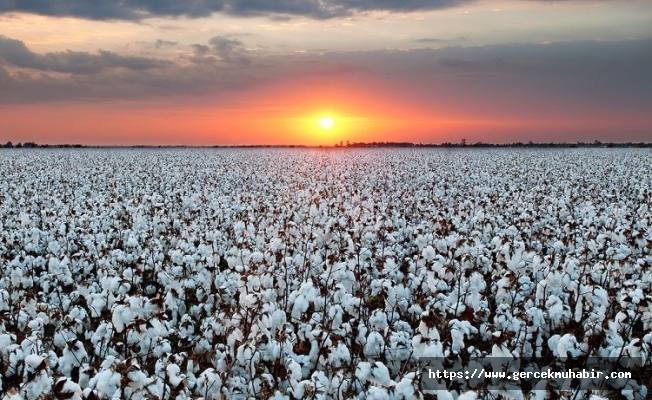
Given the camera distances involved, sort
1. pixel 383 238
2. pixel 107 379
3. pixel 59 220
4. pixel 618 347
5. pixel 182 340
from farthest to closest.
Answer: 1. pixel 59 220
2. pixel 383 238
3. pixel 182 340
4. pixel 618 347
5. pixel 107 379

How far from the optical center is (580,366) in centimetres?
571

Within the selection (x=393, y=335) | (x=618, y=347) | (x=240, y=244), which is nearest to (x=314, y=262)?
(x=240, y=244)

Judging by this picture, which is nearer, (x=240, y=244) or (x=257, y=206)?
(x=240, y=244)

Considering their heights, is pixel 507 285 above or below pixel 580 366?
above

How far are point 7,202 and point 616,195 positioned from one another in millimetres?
23918

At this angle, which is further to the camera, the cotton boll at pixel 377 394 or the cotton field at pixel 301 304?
the cotton field at pixel 301 304

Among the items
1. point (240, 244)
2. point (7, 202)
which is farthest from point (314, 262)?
point (7, 202)

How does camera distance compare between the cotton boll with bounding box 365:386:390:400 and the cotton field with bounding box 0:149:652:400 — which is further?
the cotton field with bounding box 0:149:652:400

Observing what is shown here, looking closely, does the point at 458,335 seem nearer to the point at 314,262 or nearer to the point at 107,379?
the point at 107,379

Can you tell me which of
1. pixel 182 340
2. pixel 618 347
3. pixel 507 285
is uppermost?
pixel 507 285

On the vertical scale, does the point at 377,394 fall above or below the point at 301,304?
below

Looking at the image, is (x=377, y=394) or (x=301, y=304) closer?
(x=377, y=394)

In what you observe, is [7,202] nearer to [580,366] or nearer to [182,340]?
[182,340]

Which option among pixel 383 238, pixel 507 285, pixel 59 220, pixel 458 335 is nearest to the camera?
pixel 458 335
